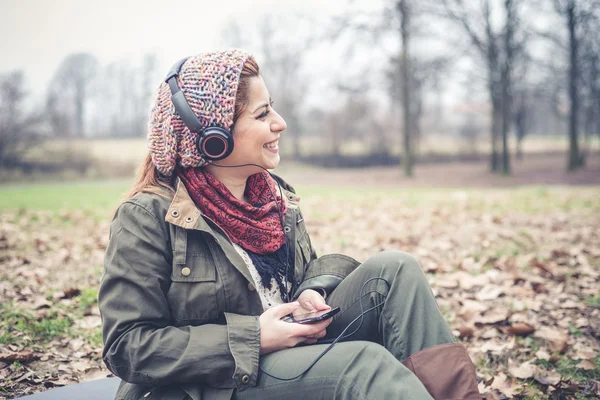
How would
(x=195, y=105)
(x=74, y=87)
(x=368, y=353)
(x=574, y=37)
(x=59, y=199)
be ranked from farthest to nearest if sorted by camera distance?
(x=74, y=87)
(x=574, y=37)
(x=59, y=199)
(x=195, y=105)
(x=368, y=353)

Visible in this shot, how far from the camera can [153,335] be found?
69.2 inches

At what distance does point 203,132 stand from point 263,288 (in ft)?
2.25

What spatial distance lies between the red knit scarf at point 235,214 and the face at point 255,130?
0.14 m

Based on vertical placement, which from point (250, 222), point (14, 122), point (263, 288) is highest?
A: point (14, 122)

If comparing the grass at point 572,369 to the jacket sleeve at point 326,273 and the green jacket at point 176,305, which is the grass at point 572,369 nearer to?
the jacket sleeve at point 326,273

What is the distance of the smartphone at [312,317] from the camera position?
194 centimetres

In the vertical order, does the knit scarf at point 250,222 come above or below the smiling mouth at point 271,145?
below

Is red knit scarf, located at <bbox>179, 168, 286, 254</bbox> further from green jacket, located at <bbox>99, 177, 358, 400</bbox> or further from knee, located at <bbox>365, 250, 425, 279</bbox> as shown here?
knee, located at <bbox>365, 250, 425, 279</bbox>

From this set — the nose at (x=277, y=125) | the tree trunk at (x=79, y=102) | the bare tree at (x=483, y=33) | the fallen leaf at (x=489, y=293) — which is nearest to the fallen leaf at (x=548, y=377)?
the fallen leaf at (x=489, y=293)

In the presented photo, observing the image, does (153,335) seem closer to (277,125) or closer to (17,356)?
(277,125)

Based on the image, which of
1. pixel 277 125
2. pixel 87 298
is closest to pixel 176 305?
pixel 277 125

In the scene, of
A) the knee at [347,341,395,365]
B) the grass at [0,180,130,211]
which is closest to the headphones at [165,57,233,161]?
the knee at [347,341,395,365]

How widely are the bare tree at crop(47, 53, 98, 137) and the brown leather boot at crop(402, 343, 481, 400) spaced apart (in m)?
26.2

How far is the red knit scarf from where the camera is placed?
207 cm
